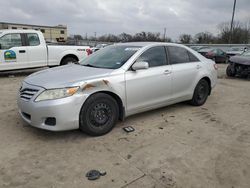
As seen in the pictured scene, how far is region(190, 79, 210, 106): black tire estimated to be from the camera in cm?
515

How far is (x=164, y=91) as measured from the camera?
4.38 metres

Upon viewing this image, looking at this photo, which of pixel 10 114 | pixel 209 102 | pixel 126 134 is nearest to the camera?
pixel 126 134

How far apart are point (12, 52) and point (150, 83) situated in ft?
21.8

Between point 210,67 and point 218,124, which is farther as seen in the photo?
point 210,67

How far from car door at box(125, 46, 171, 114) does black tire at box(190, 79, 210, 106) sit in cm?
99

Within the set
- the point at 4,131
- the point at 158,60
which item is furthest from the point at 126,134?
the point at 4,131

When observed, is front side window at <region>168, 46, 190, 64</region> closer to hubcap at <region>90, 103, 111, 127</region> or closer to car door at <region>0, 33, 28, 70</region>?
hubcap at <region>90, 103, 111, 127</region>

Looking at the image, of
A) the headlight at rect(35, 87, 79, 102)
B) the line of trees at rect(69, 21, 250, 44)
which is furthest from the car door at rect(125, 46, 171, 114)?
the line of trees at rect(69, 21, 250, 44)

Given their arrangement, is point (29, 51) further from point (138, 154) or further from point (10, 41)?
point (138, 154)

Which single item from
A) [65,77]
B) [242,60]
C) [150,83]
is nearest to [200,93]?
[150,83]

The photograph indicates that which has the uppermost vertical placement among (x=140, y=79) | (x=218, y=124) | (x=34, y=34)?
(x=34, y=34)

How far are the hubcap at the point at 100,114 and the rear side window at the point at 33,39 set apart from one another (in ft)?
21.9

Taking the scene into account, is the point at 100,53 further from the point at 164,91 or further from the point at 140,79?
the point at 164,91

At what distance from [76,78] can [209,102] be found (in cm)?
382
